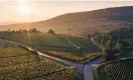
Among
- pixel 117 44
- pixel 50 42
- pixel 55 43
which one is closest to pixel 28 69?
pixel 50 42

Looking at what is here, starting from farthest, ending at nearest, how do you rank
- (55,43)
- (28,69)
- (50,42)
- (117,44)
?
(55,43) < (50,42) < (117,44) < (28,69)

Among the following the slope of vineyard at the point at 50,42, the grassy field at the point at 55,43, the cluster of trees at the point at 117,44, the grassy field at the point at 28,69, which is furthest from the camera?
the slope of vineyard at the point at 50,42

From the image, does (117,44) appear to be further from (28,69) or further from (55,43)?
(28,69)

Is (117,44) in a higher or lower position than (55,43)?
lower

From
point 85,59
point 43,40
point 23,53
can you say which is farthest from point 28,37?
point 85,59

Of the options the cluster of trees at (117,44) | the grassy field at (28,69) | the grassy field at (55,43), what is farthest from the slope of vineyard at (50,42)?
the grassy field at (28,69)

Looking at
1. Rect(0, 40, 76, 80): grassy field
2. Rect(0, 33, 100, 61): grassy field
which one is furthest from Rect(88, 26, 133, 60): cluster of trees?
Rect(0, 40, 76, 80): grassy field

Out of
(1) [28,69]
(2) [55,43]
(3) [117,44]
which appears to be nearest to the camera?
(1) [28,69]

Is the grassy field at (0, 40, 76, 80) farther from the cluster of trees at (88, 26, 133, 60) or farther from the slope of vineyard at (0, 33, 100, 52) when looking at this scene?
the slope of vineyard at (0, 33, 100, 52)

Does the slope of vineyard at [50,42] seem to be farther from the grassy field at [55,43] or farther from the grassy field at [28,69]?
the grassy field at [28,69]

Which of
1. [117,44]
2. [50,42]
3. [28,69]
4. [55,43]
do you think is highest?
[50,42]
